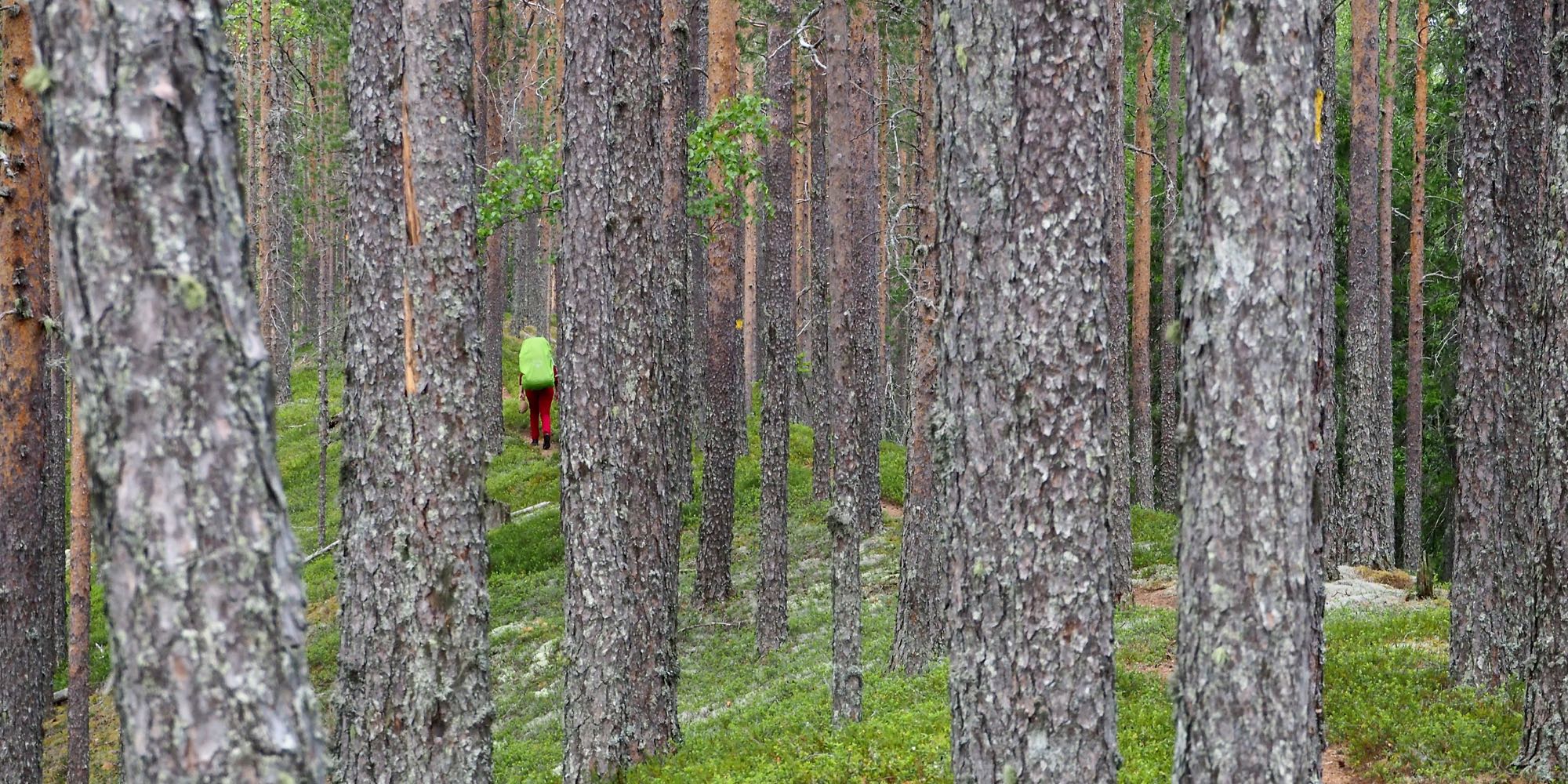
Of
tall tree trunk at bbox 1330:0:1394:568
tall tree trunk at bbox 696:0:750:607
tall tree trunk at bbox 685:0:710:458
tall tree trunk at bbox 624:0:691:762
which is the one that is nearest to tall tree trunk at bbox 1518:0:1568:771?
tall tree trunk at bbox 624:0:691:762

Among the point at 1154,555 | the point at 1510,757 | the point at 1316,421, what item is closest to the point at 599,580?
the point at 1316,421

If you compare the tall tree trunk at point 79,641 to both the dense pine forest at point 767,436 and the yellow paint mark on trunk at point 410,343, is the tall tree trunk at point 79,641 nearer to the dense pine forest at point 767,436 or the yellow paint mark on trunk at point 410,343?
the dense pine forest at point 767,436

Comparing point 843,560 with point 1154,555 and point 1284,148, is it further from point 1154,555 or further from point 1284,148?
point 1154,555

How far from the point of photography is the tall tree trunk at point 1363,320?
17.7m

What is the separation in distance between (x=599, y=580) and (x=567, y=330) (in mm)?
1788

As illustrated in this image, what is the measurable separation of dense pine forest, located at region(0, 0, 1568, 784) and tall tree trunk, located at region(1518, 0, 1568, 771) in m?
0.03

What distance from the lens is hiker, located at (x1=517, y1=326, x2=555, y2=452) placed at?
720 inches

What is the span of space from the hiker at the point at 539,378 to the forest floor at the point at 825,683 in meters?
1.16

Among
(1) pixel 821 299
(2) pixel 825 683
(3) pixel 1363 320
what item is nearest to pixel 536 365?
(1) pixel 821 299

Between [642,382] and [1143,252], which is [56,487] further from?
[1143,252]

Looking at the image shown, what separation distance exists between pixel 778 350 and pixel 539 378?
5364 millimetres

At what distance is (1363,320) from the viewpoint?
18.3 m

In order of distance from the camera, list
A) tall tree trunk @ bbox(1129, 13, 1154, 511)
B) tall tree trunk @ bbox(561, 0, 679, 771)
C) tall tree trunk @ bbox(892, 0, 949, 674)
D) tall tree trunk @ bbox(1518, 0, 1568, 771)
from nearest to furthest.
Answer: tall tree trunk @ bbox(1518, 0, 1568, 771) < tall tree trunk @ bbox(561, 0, 679, 771) < tall tree trunk @ bbox(892, 0, 949, 674) < tall tree trunk @ bbox(1129, 13, 1154, 511)

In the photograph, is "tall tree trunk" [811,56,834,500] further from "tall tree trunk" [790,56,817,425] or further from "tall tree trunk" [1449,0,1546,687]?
"tall tree trunk" [1449,0,1546,687]
